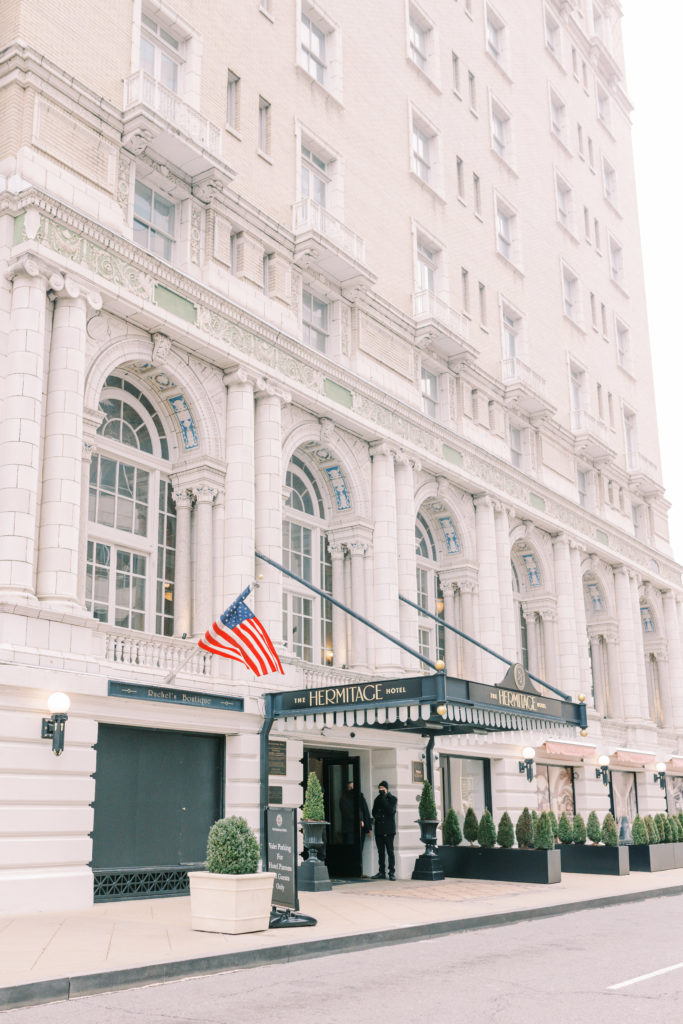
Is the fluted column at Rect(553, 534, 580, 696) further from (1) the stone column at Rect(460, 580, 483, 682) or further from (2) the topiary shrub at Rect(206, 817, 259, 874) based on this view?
(2) the topiary shrub at Rect(206, 817, 259, 874)

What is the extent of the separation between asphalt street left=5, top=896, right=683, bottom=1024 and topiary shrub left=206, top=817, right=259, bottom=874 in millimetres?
1799

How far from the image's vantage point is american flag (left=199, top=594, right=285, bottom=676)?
19.0 meters

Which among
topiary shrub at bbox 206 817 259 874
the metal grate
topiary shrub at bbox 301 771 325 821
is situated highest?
topiary shrub at bbox 301 771 325 821

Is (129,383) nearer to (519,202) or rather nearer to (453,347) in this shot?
(453,347)

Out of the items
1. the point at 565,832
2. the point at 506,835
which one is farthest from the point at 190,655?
the point at 565,832

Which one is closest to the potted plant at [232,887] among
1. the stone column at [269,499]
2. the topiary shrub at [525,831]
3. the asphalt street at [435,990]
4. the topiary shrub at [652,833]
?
the asphalt street at [435,990]

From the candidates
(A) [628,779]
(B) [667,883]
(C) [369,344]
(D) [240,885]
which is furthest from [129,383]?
(A) [628,779]

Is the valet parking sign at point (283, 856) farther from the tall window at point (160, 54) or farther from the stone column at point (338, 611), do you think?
the tall window at point (160, 54)

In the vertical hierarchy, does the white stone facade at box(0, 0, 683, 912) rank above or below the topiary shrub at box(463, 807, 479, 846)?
above

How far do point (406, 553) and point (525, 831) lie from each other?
323 inches

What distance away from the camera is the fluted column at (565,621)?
36.3m

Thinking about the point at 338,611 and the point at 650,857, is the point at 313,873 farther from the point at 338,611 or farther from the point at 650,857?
the point at 650,857

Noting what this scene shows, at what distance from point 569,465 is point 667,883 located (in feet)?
64.9

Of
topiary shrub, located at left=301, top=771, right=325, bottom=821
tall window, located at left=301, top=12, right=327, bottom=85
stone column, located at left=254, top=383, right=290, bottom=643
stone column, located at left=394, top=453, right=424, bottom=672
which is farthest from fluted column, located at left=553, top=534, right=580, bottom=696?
topiary shrub, located at left=301, top=771, right=325, bottom=821
